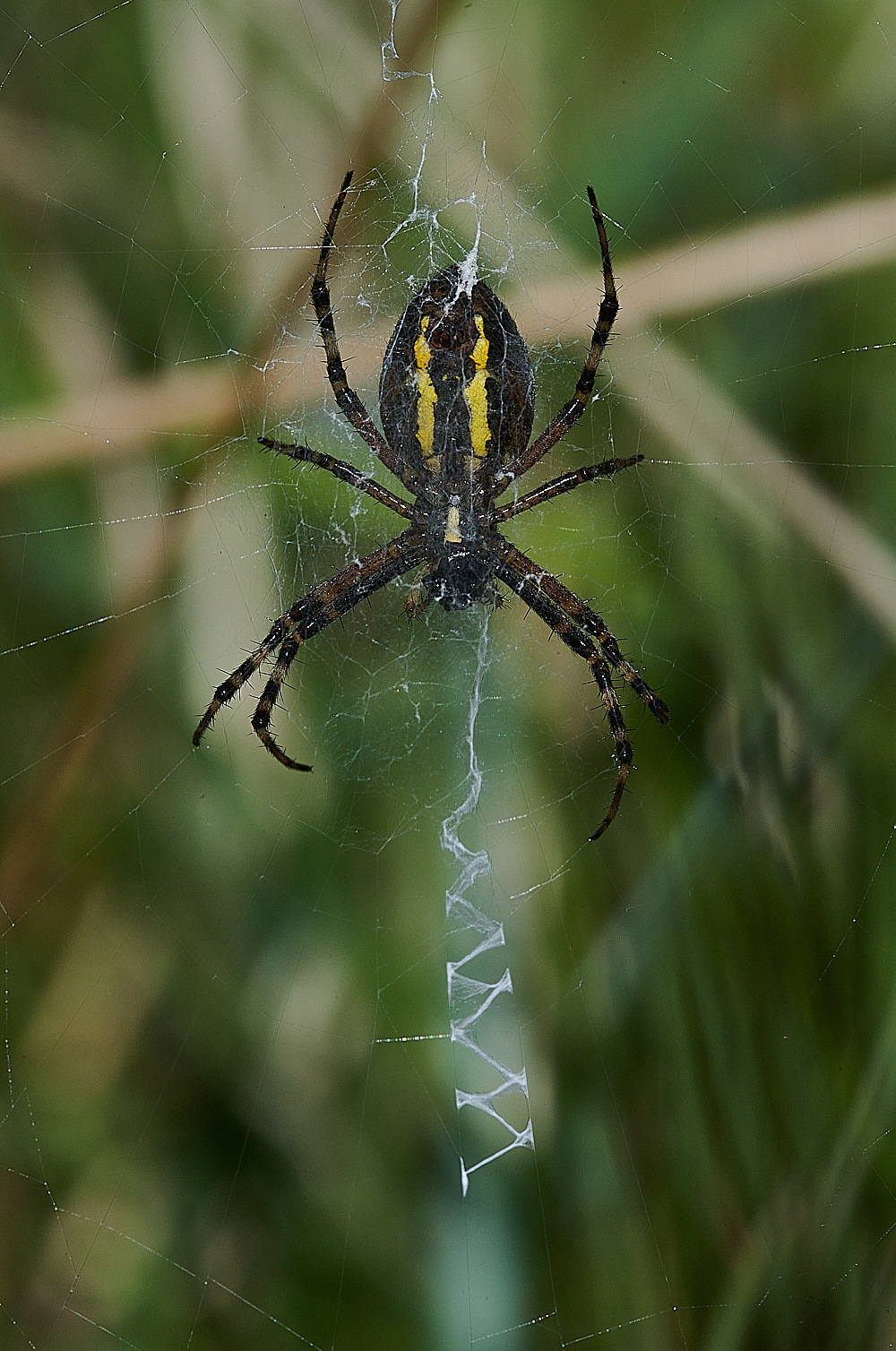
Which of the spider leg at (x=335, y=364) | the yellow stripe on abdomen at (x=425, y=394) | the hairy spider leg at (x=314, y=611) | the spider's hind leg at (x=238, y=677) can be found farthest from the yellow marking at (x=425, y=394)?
the spider's hind leg at (x=238, y=677)

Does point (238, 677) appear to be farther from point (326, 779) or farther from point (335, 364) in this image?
point (335, 364)

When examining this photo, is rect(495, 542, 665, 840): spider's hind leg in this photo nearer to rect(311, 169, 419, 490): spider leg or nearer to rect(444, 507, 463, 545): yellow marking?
rect(444, 507, 463, 545): yellow marking

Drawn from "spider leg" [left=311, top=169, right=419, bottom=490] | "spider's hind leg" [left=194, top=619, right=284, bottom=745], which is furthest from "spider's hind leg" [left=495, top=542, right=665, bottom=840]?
"spider's hind leg" [left=194, top=619, right=284, bottom=745]

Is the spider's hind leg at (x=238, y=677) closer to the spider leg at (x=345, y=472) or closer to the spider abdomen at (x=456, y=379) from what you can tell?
the spider leg at (x=345, y=472)

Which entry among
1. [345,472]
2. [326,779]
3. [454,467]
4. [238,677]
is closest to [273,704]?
[238,677]

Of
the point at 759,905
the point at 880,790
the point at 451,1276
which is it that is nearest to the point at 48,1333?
the point at 451,1276

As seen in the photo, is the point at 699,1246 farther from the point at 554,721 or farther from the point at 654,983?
the point at 554,721
